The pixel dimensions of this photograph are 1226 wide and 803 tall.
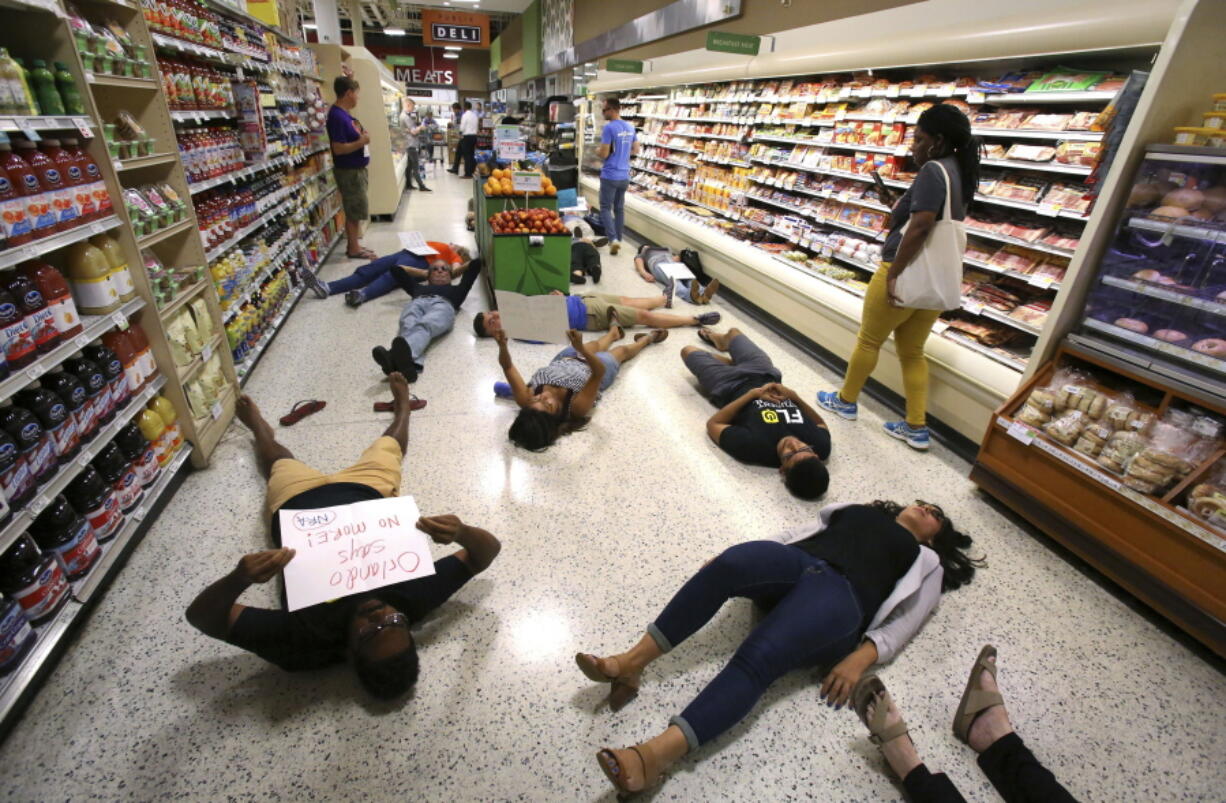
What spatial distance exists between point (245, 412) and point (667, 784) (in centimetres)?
252

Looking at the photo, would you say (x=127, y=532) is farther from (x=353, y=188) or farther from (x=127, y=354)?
(x=353, y=188)

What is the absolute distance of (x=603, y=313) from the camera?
15.3ft

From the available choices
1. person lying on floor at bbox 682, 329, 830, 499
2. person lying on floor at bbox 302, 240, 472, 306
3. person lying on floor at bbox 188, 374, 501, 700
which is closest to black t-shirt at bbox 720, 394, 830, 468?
person lying on floor at bbox 682, 329, 830, 499

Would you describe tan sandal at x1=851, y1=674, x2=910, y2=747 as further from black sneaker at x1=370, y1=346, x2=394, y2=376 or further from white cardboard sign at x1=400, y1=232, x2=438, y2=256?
white cardboard sign at x1=400, y1=232, x2=438, y2=256

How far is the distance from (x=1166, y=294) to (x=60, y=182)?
4.19 meters

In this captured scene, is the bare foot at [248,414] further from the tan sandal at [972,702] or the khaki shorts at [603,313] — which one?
the tan sandal at [972,702]

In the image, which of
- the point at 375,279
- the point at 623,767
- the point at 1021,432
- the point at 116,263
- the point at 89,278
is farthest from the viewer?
Answer: the point at 375,279

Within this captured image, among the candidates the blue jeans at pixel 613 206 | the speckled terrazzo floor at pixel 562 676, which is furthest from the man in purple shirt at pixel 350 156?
the speckled terrazzo floor at pixel 562 676

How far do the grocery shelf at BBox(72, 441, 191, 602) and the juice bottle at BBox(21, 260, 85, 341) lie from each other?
0.75 m

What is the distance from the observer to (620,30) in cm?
1070

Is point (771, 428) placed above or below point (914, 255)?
below

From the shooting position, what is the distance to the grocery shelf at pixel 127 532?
1.95 meters

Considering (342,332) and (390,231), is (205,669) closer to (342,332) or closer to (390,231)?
(342,332)

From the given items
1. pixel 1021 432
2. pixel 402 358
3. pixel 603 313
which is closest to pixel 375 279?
pixel 402 358
